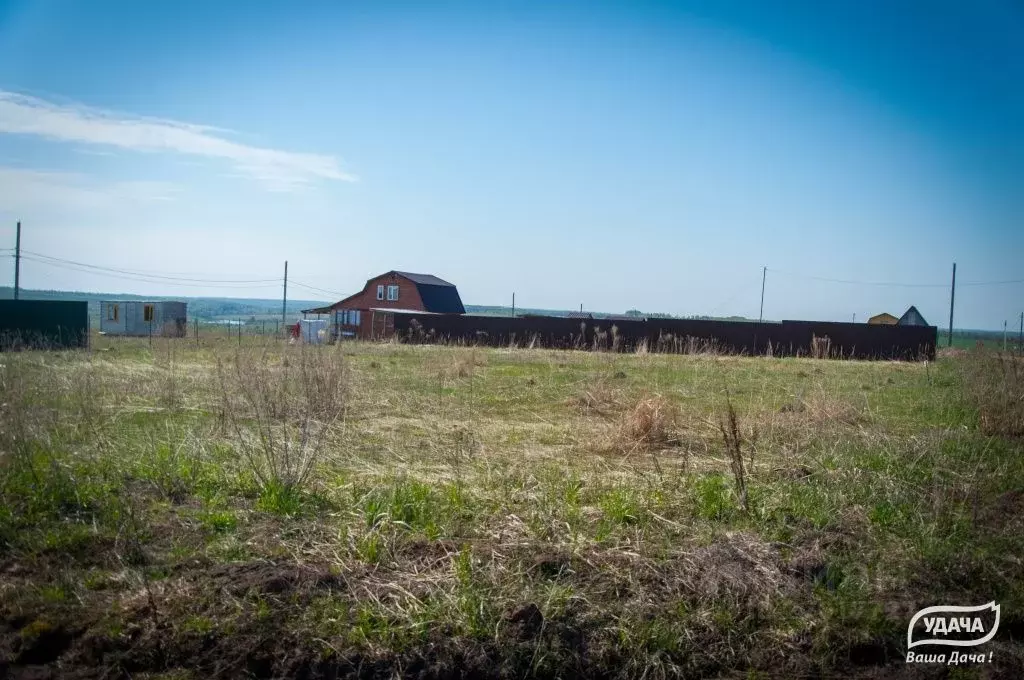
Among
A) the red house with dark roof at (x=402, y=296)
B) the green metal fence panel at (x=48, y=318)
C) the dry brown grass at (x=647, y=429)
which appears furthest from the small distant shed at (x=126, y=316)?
the dry brown grass at (x=647, y=429)

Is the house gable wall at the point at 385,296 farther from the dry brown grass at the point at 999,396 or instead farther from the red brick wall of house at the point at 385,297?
the dry brown grass at the point at 999,396

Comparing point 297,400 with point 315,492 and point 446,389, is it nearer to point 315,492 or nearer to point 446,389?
point 315,492

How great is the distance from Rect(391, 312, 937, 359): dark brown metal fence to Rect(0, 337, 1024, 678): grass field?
1897cm

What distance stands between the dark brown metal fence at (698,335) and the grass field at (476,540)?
19.0 m

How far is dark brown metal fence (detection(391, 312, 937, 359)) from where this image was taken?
26875 mm

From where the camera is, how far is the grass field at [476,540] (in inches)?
135

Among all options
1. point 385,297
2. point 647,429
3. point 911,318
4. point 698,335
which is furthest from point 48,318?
point 911,318

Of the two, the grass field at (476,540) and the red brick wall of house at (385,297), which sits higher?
the red brick wall of house at (385,297)

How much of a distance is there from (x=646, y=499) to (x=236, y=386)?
15.2 feet

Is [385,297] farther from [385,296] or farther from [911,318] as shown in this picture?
[911,318]

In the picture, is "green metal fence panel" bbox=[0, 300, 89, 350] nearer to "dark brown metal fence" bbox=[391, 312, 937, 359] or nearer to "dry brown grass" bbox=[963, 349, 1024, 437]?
"dark brown metal fence" bbox=[391, 312, 937, 359]

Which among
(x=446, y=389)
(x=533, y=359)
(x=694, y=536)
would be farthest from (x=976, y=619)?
(x=533, y=359)

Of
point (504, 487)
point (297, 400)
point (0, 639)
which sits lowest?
point (0, 639)

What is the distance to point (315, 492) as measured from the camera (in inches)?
210
